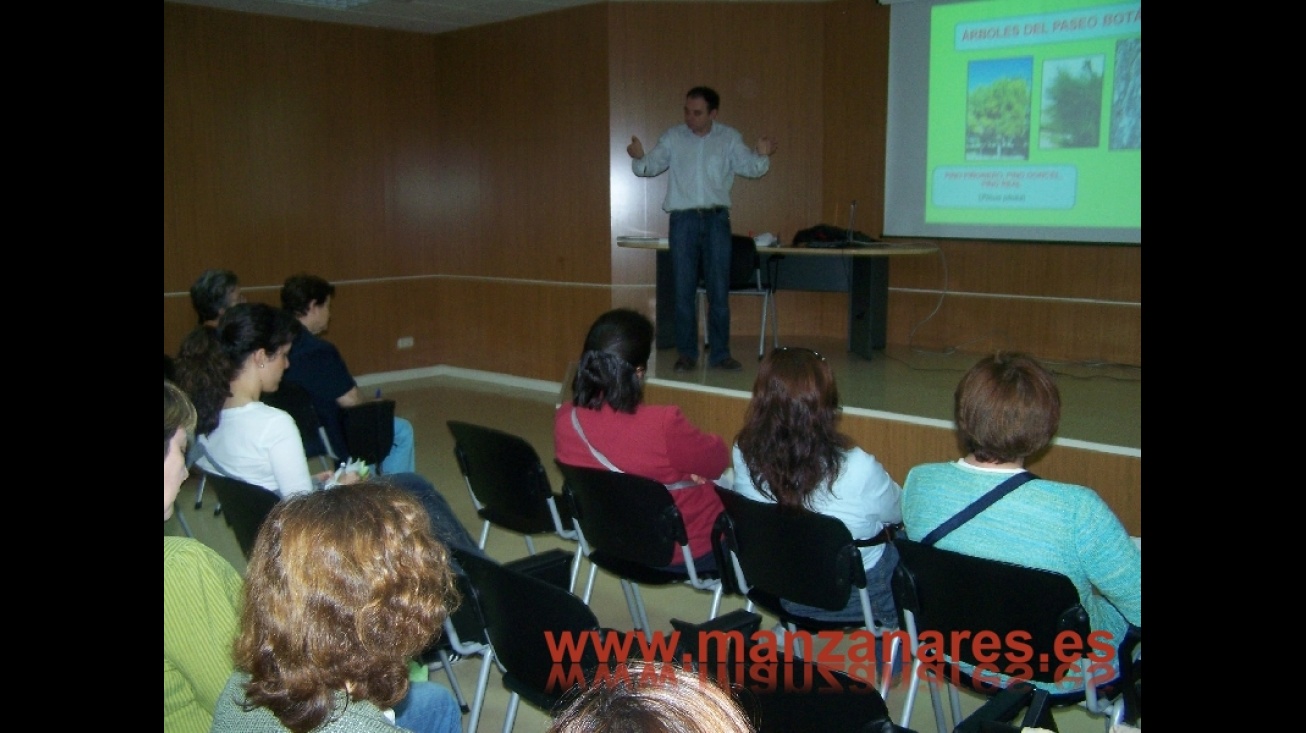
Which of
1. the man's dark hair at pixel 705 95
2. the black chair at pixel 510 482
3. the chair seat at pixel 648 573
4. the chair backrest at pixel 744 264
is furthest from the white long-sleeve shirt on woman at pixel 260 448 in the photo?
the chair backrest at pixel 744 264

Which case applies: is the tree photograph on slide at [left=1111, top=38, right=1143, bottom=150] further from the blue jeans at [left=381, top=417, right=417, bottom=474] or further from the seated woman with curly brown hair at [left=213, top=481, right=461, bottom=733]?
the seated woman with curly brown hair at [left=213, top=481, right=461, bottom=733]

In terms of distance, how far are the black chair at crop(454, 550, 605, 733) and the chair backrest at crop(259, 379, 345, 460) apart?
7.27 feet

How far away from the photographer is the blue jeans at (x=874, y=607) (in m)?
2.59

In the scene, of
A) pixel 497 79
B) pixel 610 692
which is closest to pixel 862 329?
pixel 497 79

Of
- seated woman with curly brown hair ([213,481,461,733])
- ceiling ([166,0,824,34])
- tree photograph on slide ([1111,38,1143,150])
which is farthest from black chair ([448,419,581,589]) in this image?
ceiling ([166,0,824,34])

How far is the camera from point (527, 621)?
6.52 feet

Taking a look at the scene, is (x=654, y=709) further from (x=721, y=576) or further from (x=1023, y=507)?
(x=721, y=576)

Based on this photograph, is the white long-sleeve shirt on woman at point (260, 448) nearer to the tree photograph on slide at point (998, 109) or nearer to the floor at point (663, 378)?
the floor at point (663, 378)

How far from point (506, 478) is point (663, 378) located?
1.98 meters

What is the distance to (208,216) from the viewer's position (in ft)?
23.4

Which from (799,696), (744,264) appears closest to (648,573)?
(799,696)

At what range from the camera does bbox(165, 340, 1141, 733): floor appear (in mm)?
3199
